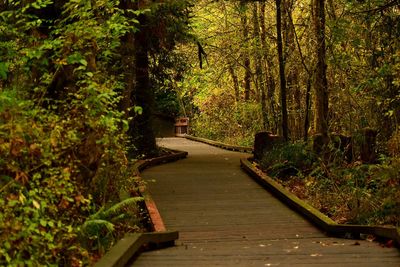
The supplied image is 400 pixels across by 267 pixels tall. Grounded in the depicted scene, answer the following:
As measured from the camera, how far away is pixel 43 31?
8.70 m

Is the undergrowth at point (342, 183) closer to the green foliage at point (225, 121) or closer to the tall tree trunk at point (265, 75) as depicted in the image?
the tall tree trunk at point (265, 75)

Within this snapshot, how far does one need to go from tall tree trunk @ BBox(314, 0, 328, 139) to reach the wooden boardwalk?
254cm

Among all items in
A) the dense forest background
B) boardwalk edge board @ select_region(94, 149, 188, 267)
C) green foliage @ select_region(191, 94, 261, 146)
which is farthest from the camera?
green foliage @ select_region(191, 94, 261, 146)

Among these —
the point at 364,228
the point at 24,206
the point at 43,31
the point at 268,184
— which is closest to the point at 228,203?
the point at 268,184

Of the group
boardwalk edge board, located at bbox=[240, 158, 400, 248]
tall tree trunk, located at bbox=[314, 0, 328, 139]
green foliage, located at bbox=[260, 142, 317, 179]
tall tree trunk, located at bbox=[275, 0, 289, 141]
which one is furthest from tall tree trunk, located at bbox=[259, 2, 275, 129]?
boardwalk edge board, located at bbox=[240, 158, 400, 248]

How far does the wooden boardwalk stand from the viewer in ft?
19.7

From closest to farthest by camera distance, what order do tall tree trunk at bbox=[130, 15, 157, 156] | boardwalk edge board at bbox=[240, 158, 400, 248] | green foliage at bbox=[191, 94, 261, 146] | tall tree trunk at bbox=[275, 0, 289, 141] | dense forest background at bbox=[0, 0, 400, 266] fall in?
A: 1. dense forest background at bbox=[0, 0, 400, 266]
2. boardwalk edge board at bbox=[240, 158, 400, 248]
3. tall tree trunk at bbox=[275, 0, 289, 141]
4. tall tree trunk at bbox=[130, 15, 157, 156]
5. green foliage at bbox=[191, 94, 261, 146]

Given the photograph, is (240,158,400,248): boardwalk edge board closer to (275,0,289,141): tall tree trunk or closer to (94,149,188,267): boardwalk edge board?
(94,149,188,267): boardwalk edge board

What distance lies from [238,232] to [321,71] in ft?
23.1

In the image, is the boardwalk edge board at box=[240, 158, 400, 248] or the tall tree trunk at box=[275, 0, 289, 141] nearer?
the boardwalk edge board at box=[240, 158, 400, 248]

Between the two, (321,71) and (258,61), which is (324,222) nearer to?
Result: (321,71)

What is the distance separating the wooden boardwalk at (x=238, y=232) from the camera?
5.99 m

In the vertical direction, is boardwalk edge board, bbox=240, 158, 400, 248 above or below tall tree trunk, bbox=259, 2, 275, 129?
below

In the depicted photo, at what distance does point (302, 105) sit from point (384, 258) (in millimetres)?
19790
